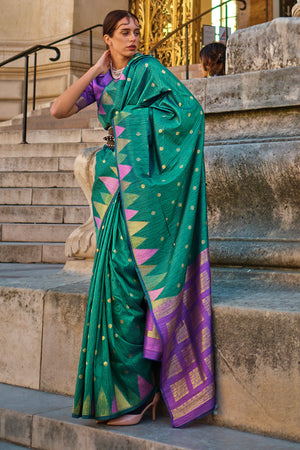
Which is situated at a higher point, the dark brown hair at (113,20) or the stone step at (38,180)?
the dark brown hair at (113,20)

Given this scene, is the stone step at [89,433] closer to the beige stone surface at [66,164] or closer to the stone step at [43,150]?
the beige stone surface at [66,164]

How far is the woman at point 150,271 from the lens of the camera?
2.64 m

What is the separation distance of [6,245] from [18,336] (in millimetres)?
3172

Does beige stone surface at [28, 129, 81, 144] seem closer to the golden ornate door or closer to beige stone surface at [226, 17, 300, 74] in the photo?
the golden ornate door

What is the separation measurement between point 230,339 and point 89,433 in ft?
2.15

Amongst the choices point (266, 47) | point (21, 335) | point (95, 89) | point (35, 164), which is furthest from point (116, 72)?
point (35, 164)

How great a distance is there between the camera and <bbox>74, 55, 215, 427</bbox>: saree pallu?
104 inches

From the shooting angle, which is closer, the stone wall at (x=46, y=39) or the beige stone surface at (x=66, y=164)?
the beige stone surface at (x=66, y=164)

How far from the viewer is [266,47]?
3.64 meters

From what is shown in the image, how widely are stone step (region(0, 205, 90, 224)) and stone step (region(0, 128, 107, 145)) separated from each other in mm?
1565

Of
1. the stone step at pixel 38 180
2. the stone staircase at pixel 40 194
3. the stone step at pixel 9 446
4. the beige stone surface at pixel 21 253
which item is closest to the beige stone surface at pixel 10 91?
the stone staircase at pixel 40 194

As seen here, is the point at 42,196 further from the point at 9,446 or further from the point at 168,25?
the point at 168,25

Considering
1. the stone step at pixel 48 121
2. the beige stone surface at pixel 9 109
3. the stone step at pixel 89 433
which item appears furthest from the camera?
the beige stone surface at pixel 9 109

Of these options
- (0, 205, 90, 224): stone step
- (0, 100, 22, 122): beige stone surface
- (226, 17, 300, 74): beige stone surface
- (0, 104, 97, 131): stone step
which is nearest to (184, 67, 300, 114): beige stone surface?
(226, 17, 300, 74): beige stone surface
